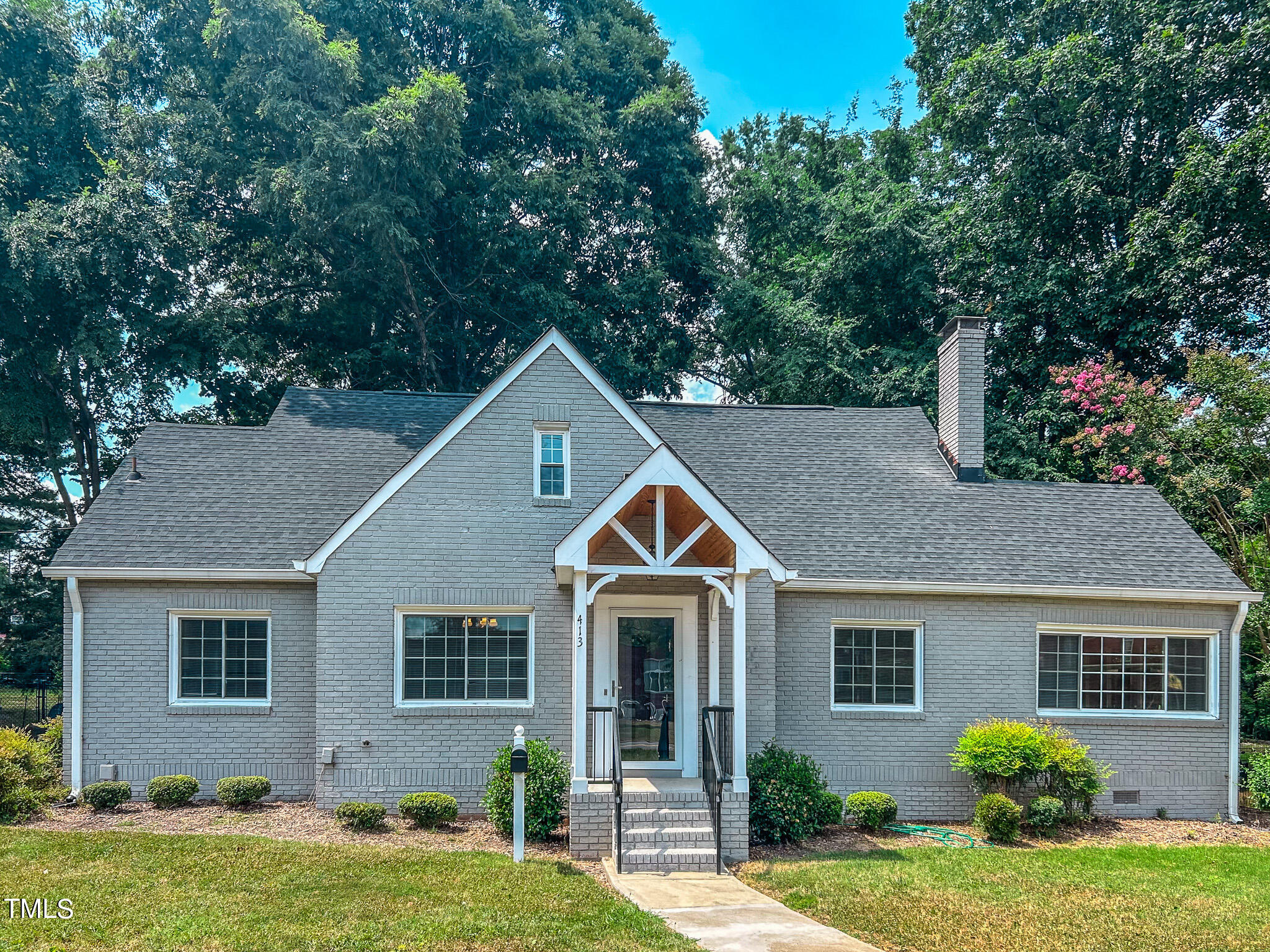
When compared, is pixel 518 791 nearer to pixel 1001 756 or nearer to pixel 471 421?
pixel 471 421

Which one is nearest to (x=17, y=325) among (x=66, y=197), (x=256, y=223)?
(x=66, y=197)

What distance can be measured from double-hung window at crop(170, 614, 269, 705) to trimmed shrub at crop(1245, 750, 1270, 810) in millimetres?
14373

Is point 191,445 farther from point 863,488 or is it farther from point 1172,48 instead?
point 1172,48

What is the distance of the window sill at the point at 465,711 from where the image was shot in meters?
11.4

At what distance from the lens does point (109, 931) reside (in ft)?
21.6

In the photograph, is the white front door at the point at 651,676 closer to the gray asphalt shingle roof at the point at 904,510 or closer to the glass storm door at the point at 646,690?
the glass storm door at the point at 646,690

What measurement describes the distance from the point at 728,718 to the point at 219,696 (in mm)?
7013

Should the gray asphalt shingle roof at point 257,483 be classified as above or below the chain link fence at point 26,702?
above

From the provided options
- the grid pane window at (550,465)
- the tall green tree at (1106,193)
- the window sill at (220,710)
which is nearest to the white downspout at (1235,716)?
the tall green tree at (1106,193)

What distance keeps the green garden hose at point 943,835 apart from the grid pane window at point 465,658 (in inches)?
207

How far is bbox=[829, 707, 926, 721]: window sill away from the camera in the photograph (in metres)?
12.2

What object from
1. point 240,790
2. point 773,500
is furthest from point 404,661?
point 773,500

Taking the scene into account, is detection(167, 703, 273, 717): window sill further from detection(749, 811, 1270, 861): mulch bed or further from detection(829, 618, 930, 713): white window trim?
detection(829, 618, 930, 713): white window trim

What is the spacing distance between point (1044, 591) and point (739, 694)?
5230mm
